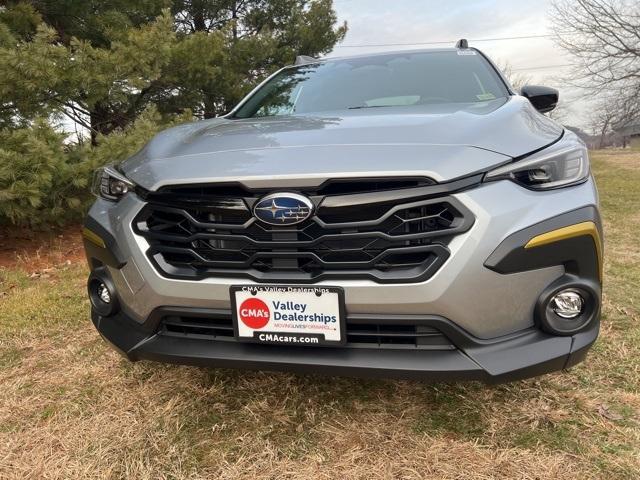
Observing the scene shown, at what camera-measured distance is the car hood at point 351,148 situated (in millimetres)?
1687

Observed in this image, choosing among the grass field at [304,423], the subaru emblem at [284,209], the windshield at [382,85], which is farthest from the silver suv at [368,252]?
the windshield at [382,85]

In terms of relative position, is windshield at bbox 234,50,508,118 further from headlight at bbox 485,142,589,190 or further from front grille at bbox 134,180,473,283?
front grille at bbox 134,180,473,283

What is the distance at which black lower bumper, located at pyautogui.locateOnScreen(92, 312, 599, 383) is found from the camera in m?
1.67

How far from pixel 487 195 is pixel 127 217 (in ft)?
4.26

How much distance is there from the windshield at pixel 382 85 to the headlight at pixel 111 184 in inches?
41.8

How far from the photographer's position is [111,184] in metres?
2.16

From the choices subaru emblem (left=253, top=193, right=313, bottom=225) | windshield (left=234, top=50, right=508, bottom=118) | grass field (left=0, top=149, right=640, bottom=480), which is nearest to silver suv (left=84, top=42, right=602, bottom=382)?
subaru emblem (left=253, top=193, right=313, bottom=225)

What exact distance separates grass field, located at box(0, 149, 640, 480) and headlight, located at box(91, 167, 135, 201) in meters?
0.93

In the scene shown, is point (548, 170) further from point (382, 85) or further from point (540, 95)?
point (382, 85)

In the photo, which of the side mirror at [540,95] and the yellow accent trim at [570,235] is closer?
the yellow accent trim at [570,235]

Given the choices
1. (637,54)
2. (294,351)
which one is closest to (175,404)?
(294,351)

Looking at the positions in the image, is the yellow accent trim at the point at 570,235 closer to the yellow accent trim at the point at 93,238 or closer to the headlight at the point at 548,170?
the headlight at the point at 548,170

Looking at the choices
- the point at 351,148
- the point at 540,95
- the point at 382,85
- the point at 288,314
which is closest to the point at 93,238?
the point at 288,314

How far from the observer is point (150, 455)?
196 centimetres
